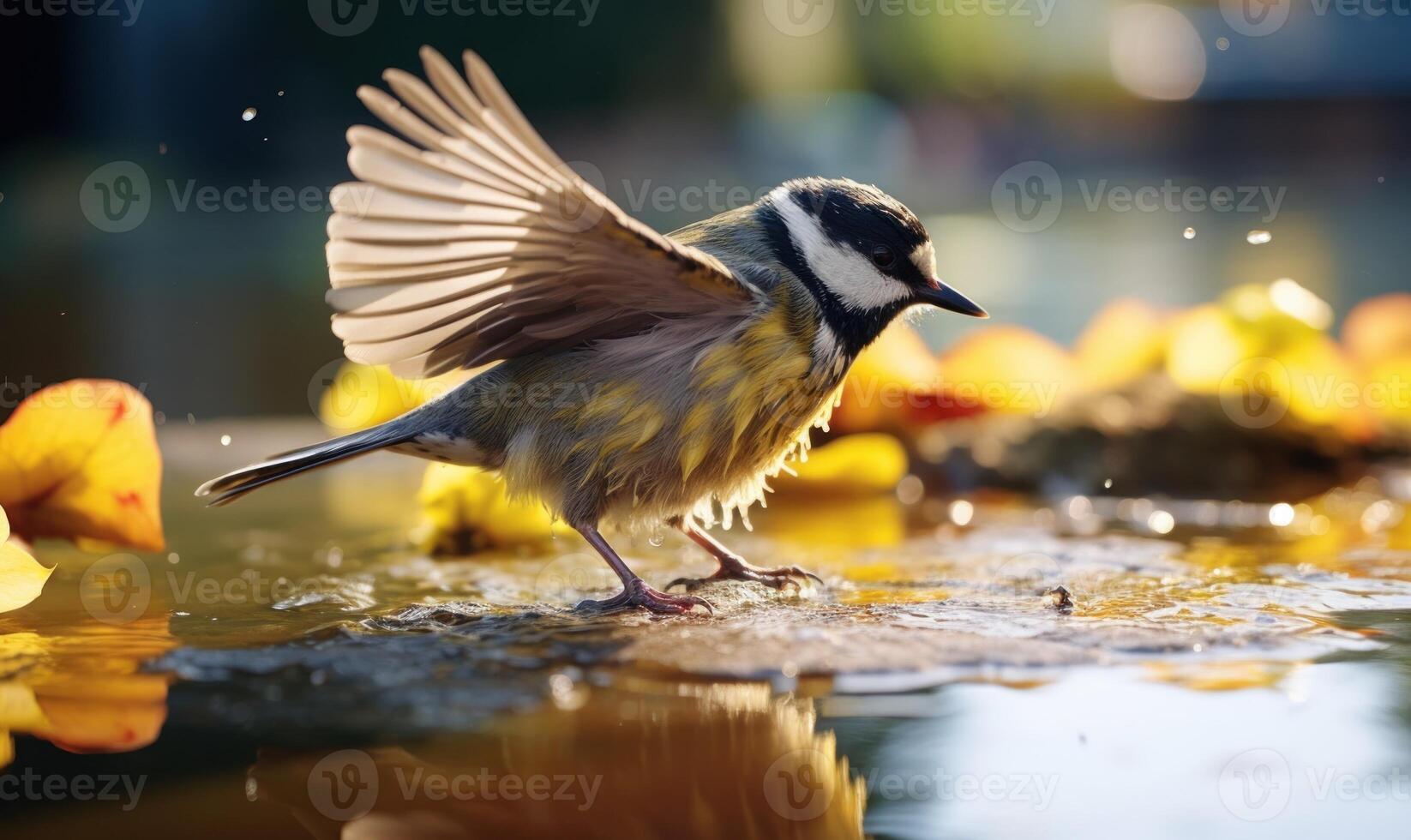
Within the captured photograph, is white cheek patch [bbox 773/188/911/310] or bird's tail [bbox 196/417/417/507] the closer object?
bird's tail [bbox 196/417/417/507]

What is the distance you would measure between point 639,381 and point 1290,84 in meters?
15.9

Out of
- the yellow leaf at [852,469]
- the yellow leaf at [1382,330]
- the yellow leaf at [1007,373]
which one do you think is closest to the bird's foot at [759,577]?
the yellow leaf at [852,469]

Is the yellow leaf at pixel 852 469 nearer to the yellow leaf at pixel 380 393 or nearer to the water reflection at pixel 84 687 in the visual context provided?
the yellow leaf at pixel 380 393

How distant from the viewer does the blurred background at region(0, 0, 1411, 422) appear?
8664 millimetres

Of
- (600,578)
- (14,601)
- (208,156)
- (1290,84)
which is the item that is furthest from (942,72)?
(14,601)

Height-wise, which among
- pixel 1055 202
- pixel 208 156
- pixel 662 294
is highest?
pixel 1055 202

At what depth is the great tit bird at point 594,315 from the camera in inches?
84.6

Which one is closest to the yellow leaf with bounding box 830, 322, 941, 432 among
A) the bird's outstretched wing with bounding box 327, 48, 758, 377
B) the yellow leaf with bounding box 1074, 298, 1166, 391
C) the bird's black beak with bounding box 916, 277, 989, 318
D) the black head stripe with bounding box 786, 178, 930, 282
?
the yellow leaf with bounding box 1074, 298, 1166, 391

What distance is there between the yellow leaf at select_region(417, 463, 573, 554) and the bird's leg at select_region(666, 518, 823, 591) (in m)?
0.29

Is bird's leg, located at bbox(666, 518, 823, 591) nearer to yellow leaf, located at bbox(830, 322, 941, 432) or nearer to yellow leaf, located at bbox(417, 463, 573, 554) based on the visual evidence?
yellow leaf, located at bbox(417, 463, 573, 554)

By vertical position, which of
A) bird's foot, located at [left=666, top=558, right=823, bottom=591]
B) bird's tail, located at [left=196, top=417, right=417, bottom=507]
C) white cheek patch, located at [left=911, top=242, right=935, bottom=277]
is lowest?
bird's foot, located at [left=666, top=558, right=823, bottom=591]

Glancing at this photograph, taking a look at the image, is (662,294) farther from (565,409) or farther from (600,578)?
(600,578)

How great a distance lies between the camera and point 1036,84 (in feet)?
57.9

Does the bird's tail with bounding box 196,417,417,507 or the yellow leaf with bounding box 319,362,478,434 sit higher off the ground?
the yellow leaf with bounding box 319,362,478,434
